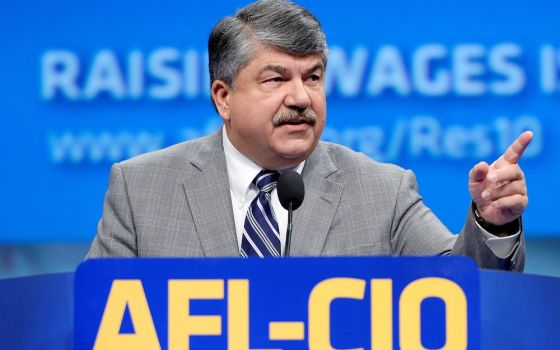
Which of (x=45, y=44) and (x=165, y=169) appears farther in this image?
(x=45, y=44)

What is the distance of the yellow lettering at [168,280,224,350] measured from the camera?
1459 mm

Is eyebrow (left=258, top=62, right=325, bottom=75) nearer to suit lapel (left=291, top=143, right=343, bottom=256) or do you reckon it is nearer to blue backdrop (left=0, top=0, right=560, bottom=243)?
suit lapel (left=291, top=143, right=343, bottom=256)

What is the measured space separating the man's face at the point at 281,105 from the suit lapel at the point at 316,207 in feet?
0.21

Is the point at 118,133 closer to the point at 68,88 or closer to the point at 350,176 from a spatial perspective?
the point at 68,88

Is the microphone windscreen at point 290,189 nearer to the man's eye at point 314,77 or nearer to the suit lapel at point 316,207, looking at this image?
the suit lapel at point 316,207

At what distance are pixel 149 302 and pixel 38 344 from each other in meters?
0.24

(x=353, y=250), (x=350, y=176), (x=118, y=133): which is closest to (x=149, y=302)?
(x=353, y=250)

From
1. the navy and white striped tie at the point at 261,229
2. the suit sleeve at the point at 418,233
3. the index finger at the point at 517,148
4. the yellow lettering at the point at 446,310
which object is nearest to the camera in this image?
the yellow lettering at the point at 446,310

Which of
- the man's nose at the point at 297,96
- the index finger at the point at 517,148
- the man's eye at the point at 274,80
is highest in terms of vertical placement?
the man's eye at the point at 274,80

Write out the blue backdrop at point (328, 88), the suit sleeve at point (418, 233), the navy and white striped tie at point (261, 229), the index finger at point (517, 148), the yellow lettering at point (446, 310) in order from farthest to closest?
the blue backdrop at point (328, 88) < the navy and white striped tie at point (261, 229) < the suit sleeve at point (418, 233) < the index finger at point (517, 148) < the yellow lettering at point (446, 310)

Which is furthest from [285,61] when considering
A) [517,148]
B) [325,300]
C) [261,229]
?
[325,300]

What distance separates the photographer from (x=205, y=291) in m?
1.47

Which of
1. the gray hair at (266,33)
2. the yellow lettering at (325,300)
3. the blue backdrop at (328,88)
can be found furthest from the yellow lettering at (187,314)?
the blue backdrop at (328,88)

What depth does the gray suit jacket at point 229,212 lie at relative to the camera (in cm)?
212
